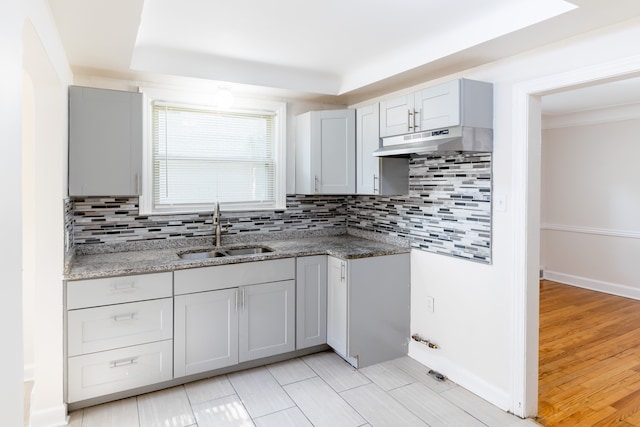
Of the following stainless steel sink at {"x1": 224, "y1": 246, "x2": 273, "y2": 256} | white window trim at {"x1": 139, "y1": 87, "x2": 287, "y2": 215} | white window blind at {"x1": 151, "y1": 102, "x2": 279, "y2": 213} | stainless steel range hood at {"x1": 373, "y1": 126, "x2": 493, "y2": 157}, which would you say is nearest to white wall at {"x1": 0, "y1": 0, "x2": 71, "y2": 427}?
white window trim at {"x1": 139, "y1": 87, "x2": 287, "y2": 215}

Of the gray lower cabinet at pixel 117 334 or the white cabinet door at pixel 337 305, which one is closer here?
the gray lower cabinet at pixel 117 334

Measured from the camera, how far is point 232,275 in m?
2.78

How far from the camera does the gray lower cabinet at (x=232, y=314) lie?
2.64m

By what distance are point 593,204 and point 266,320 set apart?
180 inches

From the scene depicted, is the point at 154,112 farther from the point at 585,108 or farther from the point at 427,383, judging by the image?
the point at 585,108

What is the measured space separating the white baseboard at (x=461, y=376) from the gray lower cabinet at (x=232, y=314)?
1.00 m

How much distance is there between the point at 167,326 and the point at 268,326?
0.71 meters

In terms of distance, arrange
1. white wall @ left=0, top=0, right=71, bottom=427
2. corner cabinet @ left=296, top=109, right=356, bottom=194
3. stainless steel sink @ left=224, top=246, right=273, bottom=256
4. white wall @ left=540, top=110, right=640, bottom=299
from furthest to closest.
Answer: white wall @ left=540, top=110, right=640, bottom=299
corner cabinet @ left=296, top=109, right=356, bottom=194
stainless steel sink @ left=224, top=246, right=273, bottom=256
white wall @ left=0, top=0, right=71, bottom=427

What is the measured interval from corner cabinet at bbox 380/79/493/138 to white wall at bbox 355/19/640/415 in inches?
3.5

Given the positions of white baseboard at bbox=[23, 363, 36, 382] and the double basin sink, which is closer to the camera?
white baseboard at bbox=[23, 363, 36, 382]

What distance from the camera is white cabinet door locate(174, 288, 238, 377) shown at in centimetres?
263

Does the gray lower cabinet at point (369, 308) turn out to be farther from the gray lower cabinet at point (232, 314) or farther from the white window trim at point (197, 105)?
the white window trim at point (197, 105)

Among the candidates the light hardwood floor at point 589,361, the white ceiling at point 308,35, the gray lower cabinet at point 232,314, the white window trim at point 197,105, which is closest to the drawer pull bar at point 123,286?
the gray lower cabinet at point 232,314

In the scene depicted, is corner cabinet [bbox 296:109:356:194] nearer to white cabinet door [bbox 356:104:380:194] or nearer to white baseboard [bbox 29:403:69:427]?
white cabinet door [bbox 356:104:380:194]
